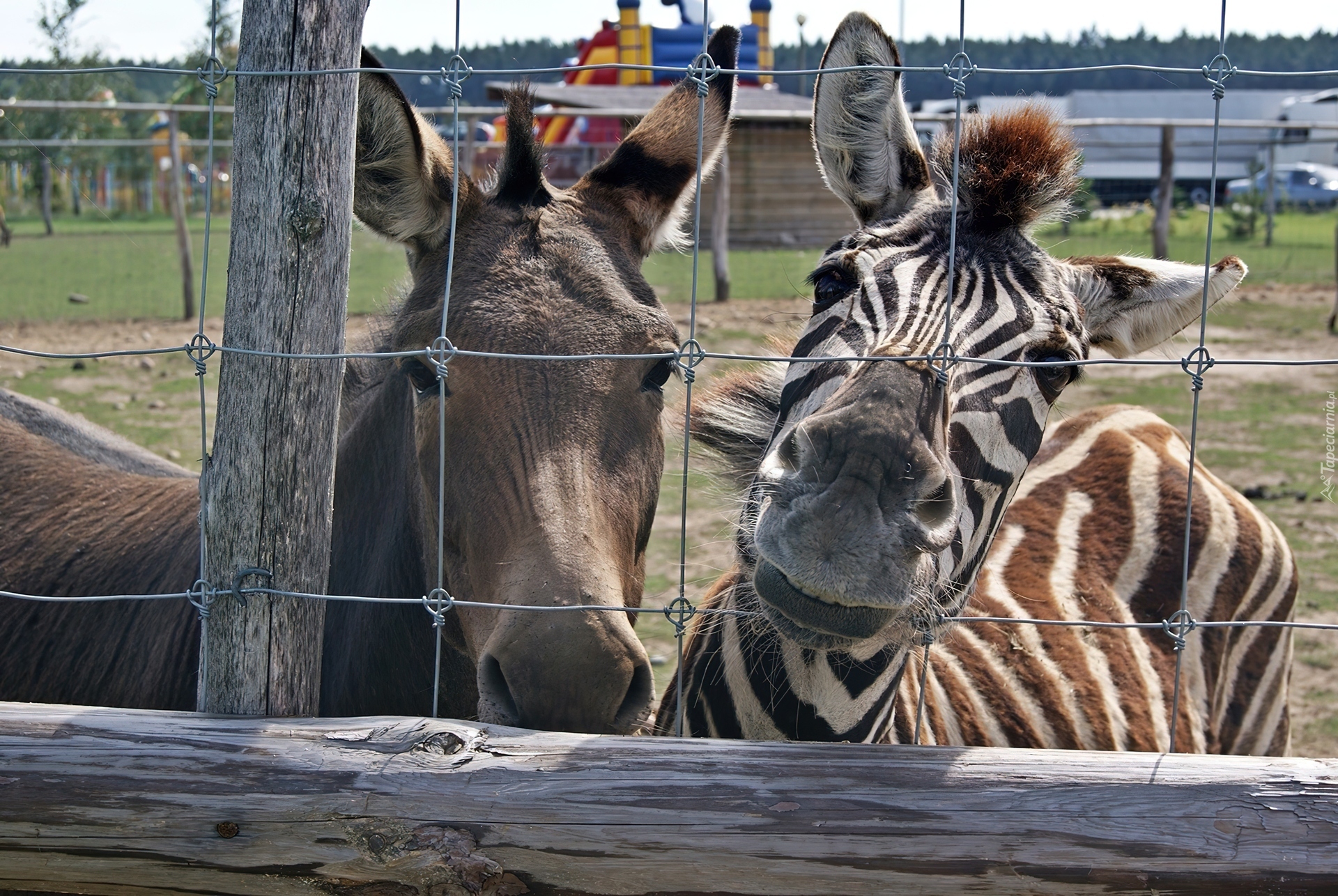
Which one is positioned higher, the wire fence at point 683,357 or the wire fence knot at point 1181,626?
the wire fence at point 683,357

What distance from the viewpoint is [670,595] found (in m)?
5.49

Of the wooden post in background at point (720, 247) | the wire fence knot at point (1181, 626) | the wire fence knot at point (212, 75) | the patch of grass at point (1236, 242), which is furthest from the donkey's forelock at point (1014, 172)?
the patch of grass at point (1236, 242)

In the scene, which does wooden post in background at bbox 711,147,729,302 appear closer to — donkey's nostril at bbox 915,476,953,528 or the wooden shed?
the wooden shed

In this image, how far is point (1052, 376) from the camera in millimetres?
2146

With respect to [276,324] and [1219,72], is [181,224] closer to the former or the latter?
[276,324]

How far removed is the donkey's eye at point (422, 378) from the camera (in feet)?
7.49

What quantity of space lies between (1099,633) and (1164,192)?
1587 centimetres

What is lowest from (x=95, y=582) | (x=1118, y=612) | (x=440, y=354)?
(x=1118, y=612)

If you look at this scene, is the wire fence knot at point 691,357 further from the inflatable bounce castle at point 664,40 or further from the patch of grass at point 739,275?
the inflatable bounce castle at point 664,40

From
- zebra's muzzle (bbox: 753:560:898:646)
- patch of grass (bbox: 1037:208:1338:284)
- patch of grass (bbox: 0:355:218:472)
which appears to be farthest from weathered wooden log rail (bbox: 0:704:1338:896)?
patch of grass (bbox: 1037:208:1338:284)

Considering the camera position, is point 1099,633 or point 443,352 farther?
point 1099,633

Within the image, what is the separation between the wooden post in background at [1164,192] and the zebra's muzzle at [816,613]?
1666cm

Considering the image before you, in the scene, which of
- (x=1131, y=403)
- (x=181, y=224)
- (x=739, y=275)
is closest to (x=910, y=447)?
(x=1131, y=403)

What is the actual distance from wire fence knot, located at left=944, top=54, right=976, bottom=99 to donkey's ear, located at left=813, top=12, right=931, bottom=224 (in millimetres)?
202
